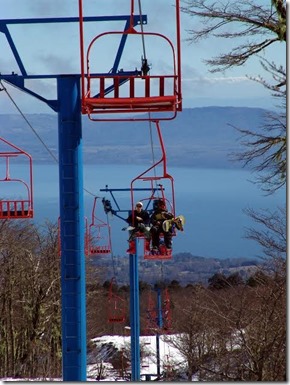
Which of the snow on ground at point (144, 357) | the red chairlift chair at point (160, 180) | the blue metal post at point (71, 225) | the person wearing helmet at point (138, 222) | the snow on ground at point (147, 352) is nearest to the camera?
the blue metal post at point (71, 225)

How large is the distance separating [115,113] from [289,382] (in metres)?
2.63

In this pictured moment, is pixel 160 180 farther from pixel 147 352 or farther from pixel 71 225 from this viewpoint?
pixel 147 352

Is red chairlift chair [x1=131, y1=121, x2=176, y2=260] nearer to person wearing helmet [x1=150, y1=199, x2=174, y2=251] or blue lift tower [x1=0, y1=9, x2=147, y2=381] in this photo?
person wearing helmet [x1=150, y1=199, x2=174, y2=251]

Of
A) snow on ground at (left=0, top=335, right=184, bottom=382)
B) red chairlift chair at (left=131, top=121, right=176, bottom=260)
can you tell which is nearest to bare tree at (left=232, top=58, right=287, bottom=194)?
red chairlift chair at (left=131, top=121, right=176, bottom=260)

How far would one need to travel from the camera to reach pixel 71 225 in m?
7.44

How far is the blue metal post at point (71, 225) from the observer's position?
24.3ft

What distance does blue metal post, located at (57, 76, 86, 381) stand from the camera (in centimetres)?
740

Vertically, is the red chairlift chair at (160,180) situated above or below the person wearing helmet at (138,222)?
above

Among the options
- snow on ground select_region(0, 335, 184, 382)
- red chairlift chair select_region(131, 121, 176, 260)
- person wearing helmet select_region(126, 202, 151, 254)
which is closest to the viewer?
red chairlift chair select_region(131, 121, 176, 260)

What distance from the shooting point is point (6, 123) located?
12912cm

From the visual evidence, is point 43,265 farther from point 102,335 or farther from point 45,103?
point 45,103

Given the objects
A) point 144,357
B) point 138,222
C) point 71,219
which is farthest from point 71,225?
point 144,357

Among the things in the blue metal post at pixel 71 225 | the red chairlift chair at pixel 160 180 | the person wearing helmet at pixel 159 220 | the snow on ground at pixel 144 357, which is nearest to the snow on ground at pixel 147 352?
the snow on ground at pixel 144 357

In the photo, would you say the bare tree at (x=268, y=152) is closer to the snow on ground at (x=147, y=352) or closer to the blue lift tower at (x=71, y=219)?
the blue lift tower at (x=71, y=219)
